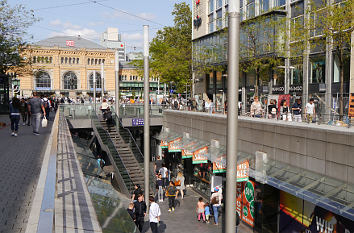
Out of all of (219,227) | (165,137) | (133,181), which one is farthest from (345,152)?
(165,137)

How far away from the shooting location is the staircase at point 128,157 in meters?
20.7

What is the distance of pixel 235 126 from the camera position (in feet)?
20.5

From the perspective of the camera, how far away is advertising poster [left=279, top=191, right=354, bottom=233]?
11024mm

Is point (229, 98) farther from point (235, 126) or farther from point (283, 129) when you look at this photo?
point (283, 129)

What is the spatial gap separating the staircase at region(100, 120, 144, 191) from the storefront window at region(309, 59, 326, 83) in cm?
1408

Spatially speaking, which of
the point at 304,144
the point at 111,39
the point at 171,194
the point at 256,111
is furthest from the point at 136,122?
the point at 111,39

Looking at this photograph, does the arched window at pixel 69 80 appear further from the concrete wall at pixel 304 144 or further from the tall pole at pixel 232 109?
the tall pole at pixel 232 109

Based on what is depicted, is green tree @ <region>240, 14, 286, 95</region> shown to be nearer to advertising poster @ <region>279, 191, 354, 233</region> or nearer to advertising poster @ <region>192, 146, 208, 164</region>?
advertising poster @ <region>192, 146, 208, 164</region>

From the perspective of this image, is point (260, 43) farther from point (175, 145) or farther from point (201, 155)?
point (201, 155)

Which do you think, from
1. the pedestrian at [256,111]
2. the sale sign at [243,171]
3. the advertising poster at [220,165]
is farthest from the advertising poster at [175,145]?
the sale sign at [243,171]

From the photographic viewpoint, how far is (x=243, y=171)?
15.5m

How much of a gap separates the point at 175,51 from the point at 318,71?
21.6 metres

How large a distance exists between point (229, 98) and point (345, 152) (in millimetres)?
6083

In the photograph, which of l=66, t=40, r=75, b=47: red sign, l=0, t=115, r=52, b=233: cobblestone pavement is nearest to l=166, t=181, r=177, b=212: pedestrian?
l=0, t=115, r=52, b=233: cobblestone pavement
